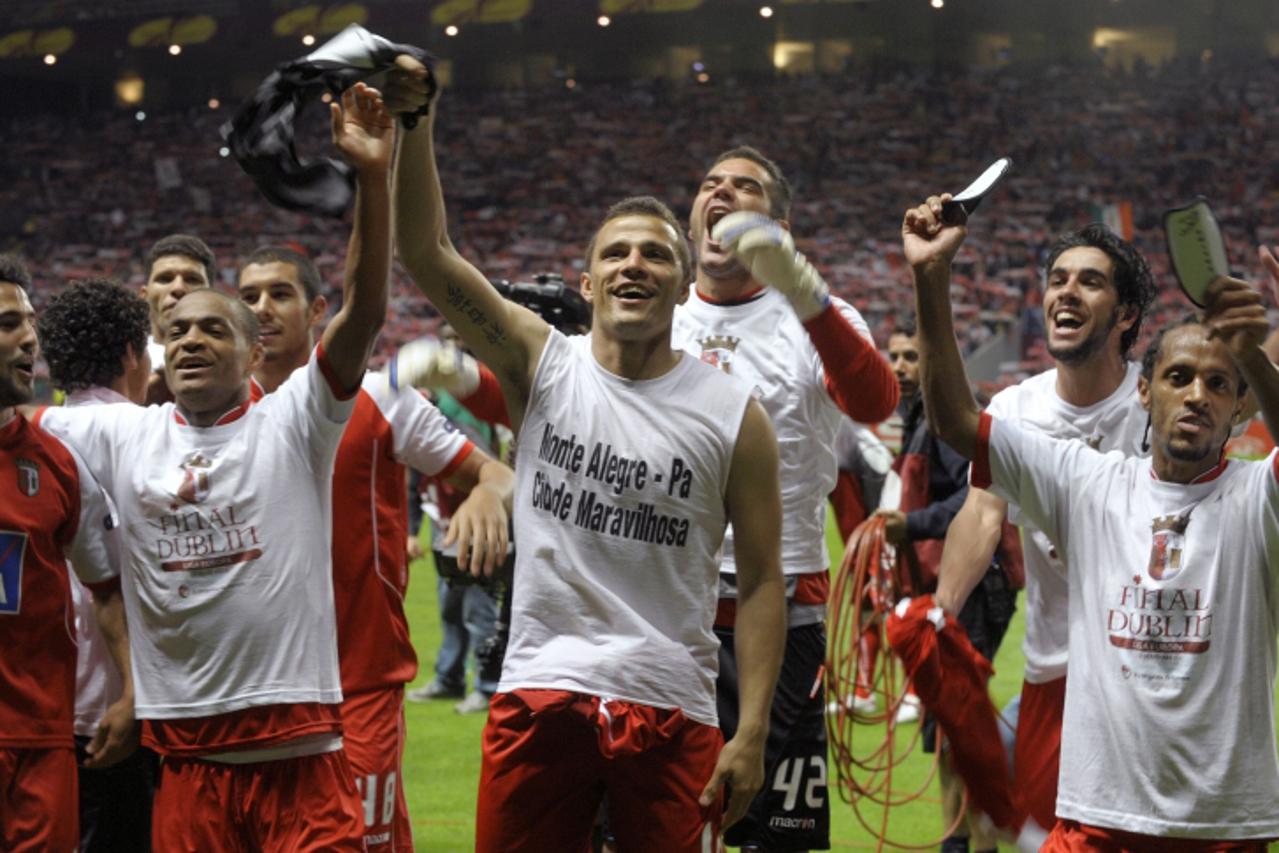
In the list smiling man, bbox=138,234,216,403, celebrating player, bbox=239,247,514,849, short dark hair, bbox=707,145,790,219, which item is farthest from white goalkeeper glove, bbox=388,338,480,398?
smiling man, bbox=138,234,216,403

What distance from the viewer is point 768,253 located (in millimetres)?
4129

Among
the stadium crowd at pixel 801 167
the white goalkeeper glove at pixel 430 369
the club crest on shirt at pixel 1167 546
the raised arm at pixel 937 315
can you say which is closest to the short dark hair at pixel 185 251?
the white goalkeeper glove at pixel 430 369

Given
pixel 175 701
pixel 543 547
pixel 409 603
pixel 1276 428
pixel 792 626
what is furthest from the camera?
pixel 409 603

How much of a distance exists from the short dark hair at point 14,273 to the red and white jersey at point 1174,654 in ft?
8.49

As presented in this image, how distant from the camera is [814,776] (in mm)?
5359

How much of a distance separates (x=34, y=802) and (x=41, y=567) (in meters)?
0.59

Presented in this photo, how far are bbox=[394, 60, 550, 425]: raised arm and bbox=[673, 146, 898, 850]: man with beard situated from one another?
1171 millimetres

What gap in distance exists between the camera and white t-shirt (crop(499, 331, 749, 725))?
12.2ft

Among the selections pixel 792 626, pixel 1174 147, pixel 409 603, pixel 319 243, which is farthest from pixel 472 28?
pixel 792 626

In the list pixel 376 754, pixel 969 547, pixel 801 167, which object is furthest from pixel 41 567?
pixel 801 167

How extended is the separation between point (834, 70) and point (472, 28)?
7987mm

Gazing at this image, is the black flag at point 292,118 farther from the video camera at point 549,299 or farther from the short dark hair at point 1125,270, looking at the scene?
the short dark hair at point 1125,270

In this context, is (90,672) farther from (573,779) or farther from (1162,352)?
(1162,352)

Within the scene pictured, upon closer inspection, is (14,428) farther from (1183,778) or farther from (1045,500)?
(1183,778)
